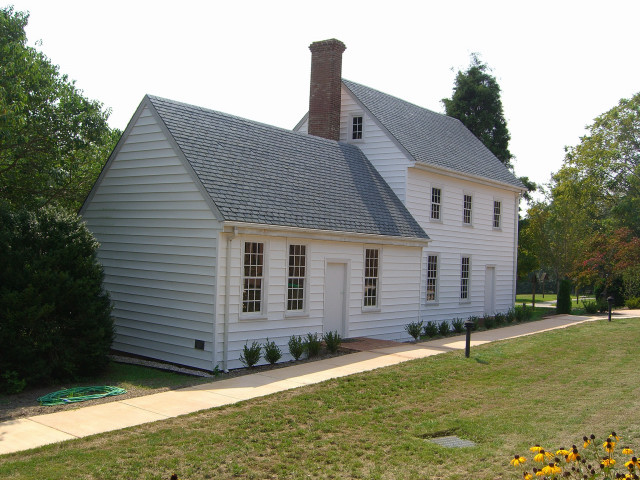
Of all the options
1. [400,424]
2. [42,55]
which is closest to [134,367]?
[400,424]

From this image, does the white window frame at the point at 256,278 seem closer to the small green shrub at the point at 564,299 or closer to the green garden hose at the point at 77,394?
the green garden hose at the point at 77,394

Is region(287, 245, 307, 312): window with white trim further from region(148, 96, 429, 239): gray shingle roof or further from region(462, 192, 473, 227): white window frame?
region(462, 192, 473, 227): white window frame

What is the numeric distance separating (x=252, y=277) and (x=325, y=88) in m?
9.48

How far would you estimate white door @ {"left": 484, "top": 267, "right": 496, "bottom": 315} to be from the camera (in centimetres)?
2511

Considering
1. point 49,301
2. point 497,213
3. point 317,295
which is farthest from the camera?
point 497,213

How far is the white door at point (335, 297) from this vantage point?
16000 mm

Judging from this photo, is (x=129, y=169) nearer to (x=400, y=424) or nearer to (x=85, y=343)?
(x=85, y=343)

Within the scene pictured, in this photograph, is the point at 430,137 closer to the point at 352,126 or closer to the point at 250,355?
the point at 352,126

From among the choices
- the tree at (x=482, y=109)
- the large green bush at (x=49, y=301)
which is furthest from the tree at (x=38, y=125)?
the tree at (x=482, y=109)

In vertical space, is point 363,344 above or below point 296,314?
below

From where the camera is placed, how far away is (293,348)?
14.0 meters

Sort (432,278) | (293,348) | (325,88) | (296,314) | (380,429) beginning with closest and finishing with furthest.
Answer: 1. (380,429)
2. (293,348)
3. (296,314)
4. (325,88)
5. (432,278)

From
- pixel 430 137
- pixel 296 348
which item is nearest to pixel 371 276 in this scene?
pixel 296 348

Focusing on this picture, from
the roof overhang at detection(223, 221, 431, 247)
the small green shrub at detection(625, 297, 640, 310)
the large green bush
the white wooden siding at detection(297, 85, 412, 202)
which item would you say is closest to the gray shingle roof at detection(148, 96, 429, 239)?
the roof overhang at detection(223, 221, 431, 247)
